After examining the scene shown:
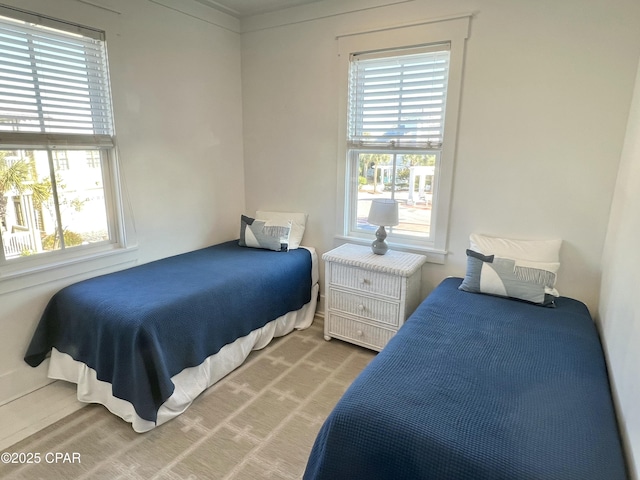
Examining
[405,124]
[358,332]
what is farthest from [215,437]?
[405,124]

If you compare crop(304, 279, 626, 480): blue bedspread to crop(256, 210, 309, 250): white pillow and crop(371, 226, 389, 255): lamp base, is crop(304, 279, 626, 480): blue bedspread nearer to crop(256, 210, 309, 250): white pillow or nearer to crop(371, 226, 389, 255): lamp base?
crop(371, 226, 389, 255): lamp base

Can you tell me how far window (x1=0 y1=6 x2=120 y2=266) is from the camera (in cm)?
209

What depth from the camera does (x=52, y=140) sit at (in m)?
2.27

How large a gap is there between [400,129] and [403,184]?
1.37 ft

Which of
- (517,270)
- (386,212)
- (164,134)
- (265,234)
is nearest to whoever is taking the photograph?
(517,270)

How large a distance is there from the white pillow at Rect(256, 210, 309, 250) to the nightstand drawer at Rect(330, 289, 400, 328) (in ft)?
2.12

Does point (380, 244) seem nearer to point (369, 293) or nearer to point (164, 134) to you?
point (369, 293)

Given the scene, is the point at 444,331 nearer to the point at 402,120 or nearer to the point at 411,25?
the point at 402,120

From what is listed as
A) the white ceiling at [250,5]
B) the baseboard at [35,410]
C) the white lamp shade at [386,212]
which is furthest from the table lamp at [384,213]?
the baseboard at [35,410]

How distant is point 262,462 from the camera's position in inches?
70.5

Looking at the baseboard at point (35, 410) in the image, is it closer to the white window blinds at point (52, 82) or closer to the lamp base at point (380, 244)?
the white window blinds at point (52, 82)

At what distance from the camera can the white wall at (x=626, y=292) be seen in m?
1.20

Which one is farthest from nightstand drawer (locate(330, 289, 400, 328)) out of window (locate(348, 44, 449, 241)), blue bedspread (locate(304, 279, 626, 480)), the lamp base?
blue bedspread (locate(304, 279, 626, 480))

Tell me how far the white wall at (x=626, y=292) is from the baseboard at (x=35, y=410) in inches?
104
